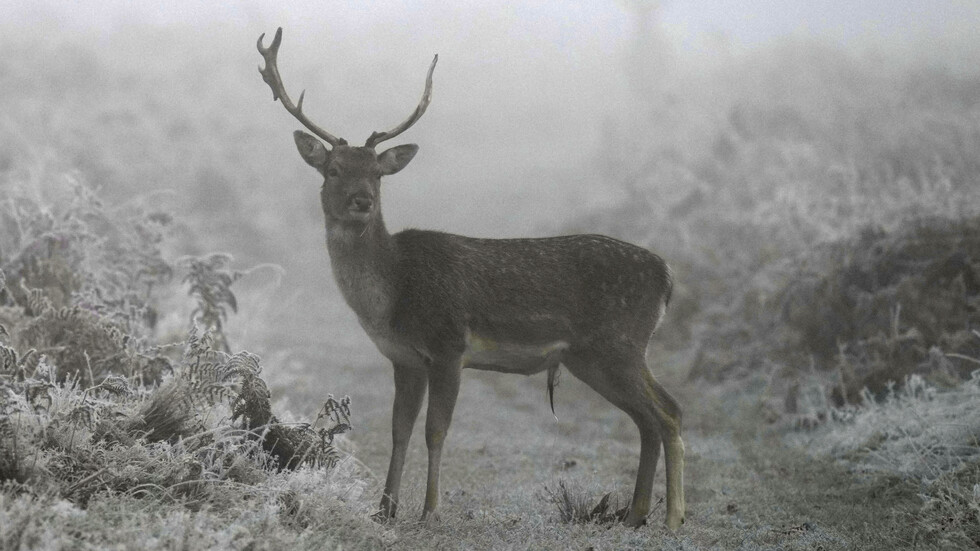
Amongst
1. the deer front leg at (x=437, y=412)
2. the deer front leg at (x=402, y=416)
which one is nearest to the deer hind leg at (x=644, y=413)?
the deer front leg at (x=437, y=412)

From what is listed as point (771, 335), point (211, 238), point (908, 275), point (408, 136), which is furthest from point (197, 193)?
point (908, 275)

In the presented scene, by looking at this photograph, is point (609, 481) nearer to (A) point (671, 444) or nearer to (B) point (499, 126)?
(A) point (671, 444)

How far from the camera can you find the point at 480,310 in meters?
6.45

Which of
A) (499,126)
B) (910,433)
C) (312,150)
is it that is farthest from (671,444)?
(499,126)

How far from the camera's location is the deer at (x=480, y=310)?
6.30m

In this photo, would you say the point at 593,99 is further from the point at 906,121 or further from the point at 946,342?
the point at 946,342

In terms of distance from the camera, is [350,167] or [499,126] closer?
[350,167]

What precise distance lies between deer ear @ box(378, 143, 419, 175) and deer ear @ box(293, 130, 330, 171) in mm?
410

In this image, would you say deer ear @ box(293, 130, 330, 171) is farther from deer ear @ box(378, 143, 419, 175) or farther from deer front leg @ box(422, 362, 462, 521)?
deer front leg @ box(422, 362, 462, 521)

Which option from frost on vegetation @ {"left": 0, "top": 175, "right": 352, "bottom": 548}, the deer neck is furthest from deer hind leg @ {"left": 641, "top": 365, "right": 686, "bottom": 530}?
frost on vegetation @ {"left": 0, "top": 175, "right": 352, "bottom": 548}

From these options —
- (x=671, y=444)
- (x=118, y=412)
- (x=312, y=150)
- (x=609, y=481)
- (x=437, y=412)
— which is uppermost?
(x=312, y=150)

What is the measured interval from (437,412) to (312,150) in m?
2.14

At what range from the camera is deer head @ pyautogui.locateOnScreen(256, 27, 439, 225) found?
21.2 ft

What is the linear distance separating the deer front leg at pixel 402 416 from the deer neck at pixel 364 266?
0.48m
